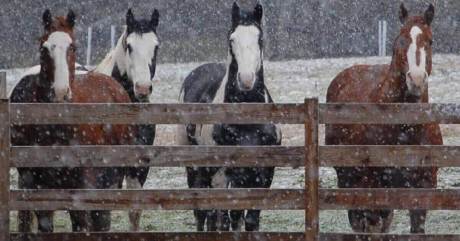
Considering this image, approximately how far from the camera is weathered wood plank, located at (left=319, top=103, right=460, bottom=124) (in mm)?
7641

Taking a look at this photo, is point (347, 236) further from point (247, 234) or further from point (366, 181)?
point (366, 181)

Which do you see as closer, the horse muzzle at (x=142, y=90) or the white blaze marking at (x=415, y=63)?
the white blaze marking at (x=415, y=63)

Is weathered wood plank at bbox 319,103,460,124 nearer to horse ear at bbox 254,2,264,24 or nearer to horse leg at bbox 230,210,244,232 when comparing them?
horse ear at bbox 254,2,264,24

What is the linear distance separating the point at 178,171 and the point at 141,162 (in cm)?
715

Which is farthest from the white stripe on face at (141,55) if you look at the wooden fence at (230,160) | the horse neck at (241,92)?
the wooden fence at (230,160)

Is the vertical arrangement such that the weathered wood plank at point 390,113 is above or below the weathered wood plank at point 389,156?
above

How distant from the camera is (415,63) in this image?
28.6 feet

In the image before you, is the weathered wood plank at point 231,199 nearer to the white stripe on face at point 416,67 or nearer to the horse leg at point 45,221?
the horse leg at point 45,221

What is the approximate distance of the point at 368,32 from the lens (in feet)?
120

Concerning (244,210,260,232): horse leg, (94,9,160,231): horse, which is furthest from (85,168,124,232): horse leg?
(244,210,260,232): horse leg

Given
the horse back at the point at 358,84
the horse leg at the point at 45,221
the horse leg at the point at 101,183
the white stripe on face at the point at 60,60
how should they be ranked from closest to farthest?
the white stripe on face at the point at 60,60
the horse leg at the point at 101,183
the horse leg at the point at 45,221
the horse back at the point at 358,84

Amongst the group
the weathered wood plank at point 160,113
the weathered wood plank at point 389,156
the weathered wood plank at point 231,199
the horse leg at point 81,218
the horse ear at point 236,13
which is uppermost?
the horse ear at point 236,13

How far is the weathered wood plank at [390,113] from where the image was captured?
25.1ft

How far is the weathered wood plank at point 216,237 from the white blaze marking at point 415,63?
151 cm
